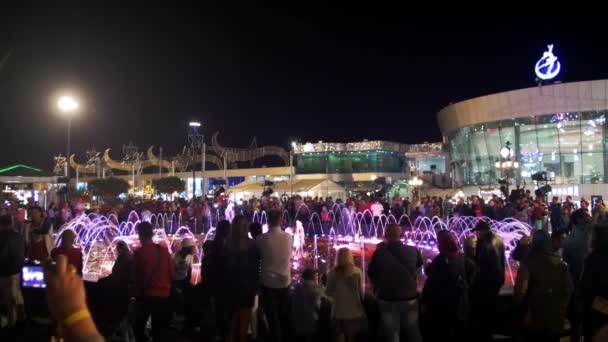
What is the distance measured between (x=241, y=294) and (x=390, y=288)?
185cm

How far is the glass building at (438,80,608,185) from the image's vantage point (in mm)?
41312

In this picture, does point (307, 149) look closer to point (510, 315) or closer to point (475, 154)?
point (475, 154)

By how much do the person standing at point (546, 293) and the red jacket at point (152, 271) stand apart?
430 centimetres

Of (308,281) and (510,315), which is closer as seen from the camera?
(308,281)

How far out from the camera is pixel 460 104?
48562 mm

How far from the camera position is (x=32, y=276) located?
25.4 ft

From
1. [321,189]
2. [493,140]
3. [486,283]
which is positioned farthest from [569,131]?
[486,283]

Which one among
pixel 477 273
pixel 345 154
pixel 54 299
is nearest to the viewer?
pixel 54 299

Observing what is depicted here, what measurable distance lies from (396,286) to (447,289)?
0.70m

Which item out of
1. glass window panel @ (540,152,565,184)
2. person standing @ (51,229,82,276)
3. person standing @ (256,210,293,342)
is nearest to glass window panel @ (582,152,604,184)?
glass window panel @ (540,152,565,184)

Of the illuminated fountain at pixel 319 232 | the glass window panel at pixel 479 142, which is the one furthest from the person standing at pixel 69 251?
the glass window panel at pixel 479 142

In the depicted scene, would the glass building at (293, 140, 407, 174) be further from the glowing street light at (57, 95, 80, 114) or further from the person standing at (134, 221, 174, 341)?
the person standing at (134, 221, 174, 341)

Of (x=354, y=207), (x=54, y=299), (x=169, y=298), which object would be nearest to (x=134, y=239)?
(x=354, y=207)

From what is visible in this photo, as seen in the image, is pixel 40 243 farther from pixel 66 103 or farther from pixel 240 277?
pixel 66 103
